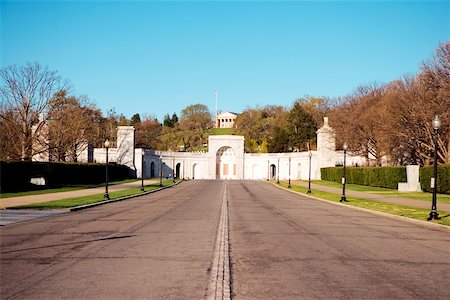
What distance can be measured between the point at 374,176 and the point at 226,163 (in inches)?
2165

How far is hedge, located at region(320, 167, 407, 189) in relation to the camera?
49.8 metres

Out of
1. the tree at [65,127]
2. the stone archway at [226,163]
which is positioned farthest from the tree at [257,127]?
the tree at [65,127]

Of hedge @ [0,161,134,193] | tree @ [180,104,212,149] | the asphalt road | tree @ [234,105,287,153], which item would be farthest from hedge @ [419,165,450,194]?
tree @ [180,104,212,149]

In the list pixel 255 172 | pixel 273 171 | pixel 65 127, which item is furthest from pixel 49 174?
pixel 255 172

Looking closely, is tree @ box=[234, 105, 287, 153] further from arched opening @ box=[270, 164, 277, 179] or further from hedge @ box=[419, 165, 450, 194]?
hedge @ box=[419, 165, 450, 194]

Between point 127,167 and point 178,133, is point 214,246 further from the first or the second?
point 178,133

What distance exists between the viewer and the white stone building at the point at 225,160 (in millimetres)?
79188

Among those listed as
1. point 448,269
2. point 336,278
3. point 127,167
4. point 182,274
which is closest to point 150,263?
point 182,274

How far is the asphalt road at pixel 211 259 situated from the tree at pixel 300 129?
85872 millimetres

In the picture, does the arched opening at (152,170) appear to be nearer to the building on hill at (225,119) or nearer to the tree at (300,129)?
the tree at (300,129)

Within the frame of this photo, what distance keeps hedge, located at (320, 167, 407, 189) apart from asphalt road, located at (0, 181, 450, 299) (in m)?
33.0

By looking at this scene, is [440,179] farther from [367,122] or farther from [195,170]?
[195,170]

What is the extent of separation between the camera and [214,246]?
40.7 feet

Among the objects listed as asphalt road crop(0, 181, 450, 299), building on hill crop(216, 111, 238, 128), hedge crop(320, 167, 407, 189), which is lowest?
asphalt road crop(0, 181, 450, 299)
